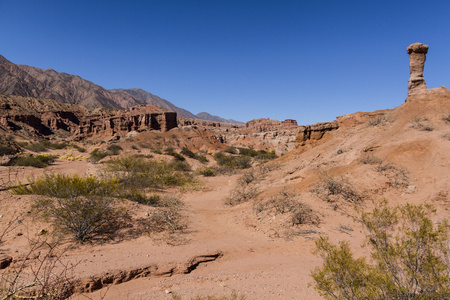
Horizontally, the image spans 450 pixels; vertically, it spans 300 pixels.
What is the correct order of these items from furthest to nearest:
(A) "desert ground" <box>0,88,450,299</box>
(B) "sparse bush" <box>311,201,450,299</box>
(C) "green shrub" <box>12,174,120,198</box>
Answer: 1. (C) "green shrub" <box>12,174,120,198</box>
2. (A) "desert ground" <box>0,88,450,299</box>
3. (B) "sparse bush" <box>311,201,450,299</box>

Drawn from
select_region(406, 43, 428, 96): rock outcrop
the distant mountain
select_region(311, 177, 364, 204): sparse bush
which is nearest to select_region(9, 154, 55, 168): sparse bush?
select_region(311, 177, 364, 204): sparse bush

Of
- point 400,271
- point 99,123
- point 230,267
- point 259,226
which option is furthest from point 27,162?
point 99,123

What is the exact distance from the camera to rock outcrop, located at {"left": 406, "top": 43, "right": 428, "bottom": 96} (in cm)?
1432

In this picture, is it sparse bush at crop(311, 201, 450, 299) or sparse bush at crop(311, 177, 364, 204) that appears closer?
sparse bush at crop(311, 201, 450, 299)

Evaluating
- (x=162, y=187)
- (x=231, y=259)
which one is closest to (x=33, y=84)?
(x=162, y=187)

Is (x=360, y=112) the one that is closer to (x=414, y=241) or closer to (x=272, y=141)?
(x=414, y=241)

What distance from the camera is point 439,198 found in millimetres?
6551

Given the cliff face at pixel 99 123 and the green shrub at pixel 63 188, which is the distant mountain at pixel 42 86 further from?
the green shrub at pixel 63 188

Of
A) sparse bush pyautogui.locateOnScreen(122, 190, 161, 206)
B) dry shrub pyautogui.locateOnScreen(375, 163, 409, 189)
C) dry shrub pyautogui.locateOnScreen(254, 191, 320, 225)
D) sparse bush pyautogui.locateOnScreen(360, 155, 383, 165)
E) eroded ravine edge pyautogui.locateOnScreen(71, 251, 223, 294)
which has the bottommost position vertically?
eroded ravine edge pyautogui.locateOnScreen(71, 251, 223, 294)

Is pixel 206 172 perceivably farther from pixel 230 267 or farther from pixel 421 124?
pixel 421 124

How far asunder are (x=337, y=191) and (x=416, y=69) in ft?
44.7

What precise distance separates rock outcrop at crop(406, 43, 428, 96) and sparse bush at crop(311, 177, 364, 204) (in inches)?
489

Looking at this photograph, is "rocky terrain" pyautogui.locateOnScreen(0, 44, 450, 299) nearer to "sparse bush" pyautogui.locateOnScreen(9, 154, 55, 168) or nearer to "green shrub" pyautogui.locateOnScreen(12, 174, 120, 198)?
"green shrub" pyautogui.locateOnScreen(12, 174, 120, 198)

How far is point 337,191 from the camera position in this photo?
301 inches
